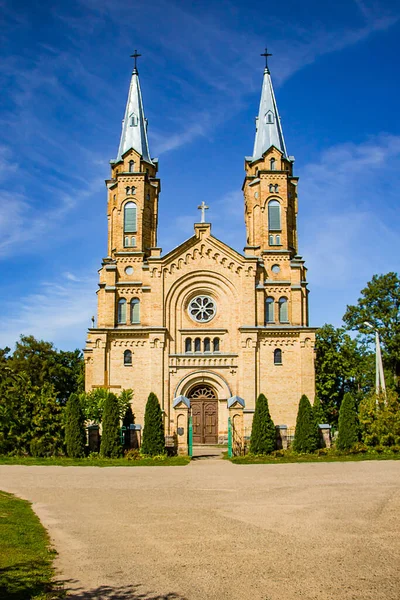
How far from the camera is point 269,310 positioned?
134 ft

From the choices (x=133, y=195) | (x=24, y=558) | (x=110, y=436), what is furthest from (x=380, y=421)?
(x=24, y=558)

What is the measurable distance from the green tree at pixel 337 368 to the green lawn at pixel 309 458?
1499cm

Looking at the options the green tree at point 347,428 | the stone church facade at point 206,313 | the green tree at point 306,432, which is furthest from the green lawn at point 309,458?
the stone church facade at point 206,313

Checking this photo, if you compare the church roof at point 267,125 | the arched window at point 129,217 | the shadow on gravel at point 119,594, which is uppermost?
the church roof at point 267,125

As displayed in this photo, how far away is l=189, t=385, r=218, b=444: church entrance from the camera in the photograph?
3862 centimetres

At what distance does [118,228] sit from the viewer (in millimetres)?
42250

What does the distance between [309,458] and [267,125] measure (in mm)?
25721

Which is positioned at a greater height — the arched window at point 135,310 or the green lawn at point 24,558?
the arched window at point 135,310

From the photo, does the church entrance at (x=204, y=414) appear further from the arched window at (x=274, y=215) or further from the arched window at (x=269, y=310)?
the arched window at (x=274, y=215)

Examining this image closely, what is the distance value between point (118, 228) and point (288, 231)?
11652mm

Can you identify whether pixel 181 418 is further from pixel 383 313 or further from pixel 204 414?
pixel 383 313

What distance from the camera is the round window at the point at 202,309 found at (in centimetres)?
4025

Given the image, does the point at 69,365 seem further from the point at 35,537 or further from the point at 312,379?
the point at 35,537

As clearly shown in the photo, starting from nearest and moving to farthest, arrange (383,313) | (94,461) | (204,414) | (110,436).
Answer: (94,461)
(110,436)
(204,414)
(383,313)
